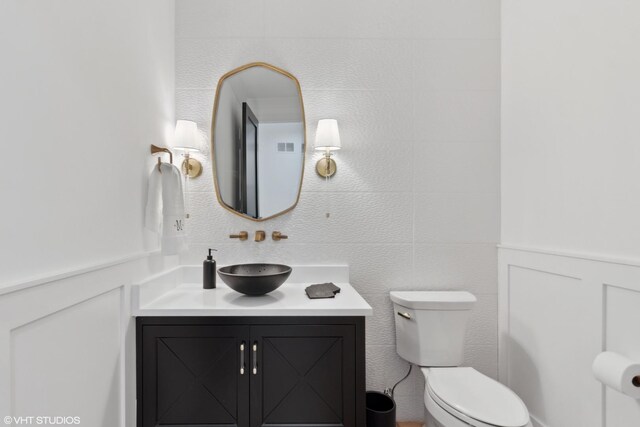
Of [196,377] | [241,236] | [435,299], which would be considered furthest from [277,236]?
[435,299]

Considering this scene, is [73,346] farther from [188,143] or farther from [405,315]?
[405,315]

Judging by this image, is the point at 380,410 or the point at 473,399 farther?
the point at 380,410

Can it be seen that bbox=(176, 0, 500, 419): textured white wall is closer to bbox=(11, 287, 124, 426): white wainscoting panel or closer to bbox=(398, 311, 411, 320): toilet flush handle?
bbox=(398, 311, 411, 320): toilet flush handle

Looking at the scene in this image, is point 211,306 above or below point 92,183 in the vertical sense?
below

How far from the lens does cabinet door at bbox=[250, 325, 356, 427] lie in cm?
136

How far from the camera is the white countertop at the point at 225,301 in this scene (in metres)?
1.37

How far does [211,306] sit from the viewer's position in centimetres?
141

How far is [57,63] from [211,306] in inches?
39.2

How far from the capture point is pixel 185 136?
71.1 inches

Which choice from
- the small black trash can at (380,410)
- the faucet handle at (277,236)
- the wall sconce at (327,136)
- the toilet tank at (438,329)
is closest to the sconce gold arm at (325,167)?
the wall sconce at (327,136)

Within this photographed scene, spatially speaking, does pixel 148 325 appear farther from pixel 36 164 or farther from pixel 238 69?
pixel 238 69

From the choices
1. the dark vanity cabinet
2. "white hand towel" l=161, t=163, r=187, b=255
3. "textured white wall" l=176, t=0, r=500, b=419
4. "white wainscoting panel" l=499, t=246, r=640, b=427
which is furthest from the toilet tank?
"white hand towel" l=161, t=163, r=187, b=255

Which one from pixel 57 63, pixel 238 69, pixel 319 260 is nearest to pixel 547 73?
pixel 319 260

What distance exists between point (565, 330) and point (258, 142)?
5.89 ft
